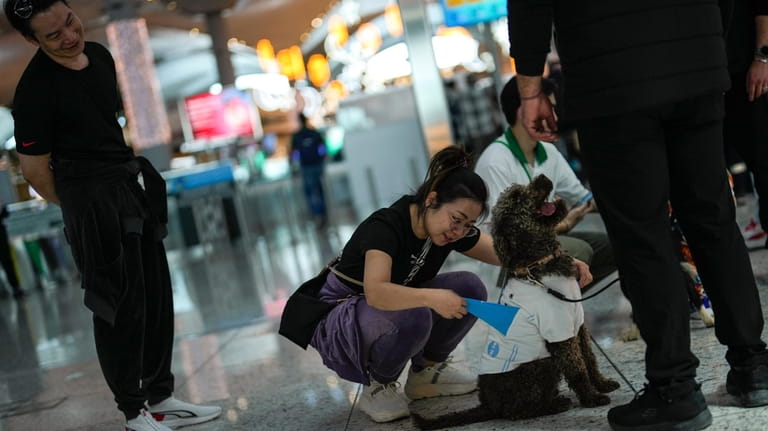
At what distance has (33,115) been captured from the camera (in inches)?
107

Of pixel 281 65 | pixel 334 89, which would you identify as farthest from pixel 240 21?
pixel 334 89

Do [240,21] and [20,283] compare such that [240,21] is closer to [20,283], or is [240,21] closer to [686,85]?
[20,283]

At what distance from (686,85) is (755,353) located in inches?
29.5

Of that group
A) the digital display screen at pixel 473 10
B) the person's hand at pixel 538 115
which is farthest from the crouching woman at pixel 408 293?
the digital display screen at pixel 473 10

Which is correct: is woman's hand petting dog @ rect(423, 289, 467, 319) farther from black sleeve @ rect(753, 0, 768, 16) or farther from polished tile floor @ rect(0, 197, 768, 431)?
black sleeve @ rect(753, 0, 768, 16)

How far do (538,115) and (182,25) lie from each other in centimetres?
2084

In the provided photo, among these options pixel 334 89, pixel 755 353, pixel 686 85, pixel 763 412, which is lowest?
pixel 763 412

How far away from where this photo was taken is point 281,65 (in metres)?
23.2

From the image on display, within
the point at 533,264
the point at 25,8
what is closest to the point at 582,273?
the point at 533,264

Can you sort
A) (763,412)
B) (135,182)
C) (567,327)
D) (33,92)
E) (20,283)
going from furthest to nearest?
1. (20,283)
2. (135,182)
3. (33,92)
4. (567,327)
5. (763,412)

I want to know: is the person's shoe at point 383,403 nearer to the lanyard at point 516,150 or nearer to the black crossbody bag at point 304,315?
the black crossbody bag at point 304,315

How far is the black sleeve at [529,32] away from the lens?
210cm

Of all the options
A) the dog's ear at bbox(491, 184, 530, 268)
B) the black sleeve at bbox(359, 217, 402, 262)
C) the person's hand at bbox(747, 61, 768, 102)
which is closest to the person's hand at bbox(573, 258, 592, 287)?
the dog's ear at bbox(491, 184, 530, 268)

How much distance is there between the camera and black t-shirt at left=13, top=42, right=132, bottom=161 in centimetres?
273
